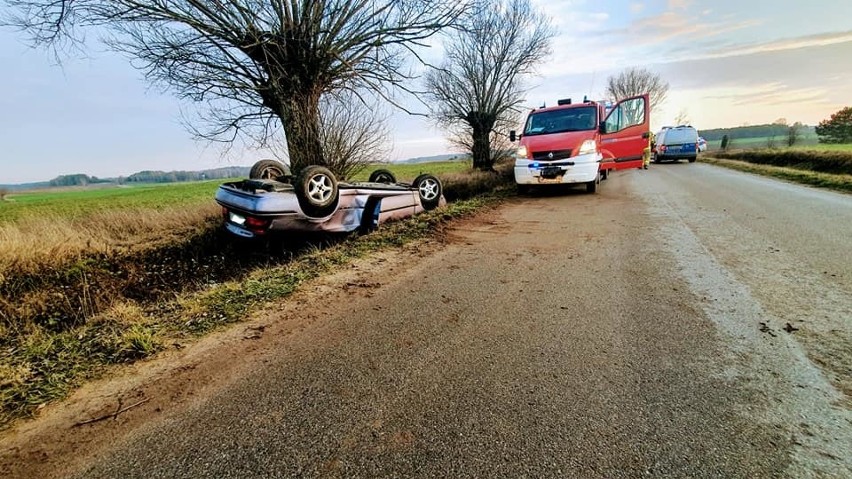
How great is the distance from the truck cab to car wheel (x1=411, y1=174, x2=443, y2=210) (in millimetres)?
2955

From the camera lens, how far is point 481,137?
1955 cm

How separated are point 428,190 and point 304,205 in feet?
10.6

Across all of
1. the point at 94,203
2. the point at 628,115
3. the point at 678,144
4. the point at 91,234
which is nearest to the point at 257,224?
the point at 91,234

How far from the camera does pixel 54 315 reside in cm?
397

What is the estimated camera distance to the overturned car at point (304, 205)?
4637mm

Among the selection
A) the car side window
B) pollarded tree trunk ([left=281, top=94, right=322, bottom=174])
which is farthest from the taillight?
the car side window

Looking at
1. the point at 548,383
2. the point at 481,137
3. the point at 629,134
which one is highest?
the point at 481,137

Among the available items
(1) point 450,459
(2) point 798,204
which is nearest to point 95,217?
(1) point 450,459

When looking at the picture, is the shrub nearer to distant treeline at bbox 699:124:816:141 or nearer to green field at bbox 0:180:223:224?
distant treeline at bbox 699:124:816:141

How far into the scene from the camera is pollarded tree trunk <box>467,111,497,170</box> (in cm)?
1945

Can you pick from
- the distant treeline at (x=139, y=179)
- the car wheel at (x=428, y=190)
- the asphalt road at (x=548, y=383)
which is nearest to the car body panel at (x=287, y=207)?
the car wheel at (x=428, y=190)

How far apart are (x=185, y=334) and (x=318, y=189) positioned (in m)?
2.68

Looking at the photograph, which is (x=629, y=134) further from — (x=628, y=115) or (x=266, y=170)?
(x=266, y=170)

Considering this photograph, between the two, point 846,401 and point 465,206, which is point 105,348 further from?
point 465,206
